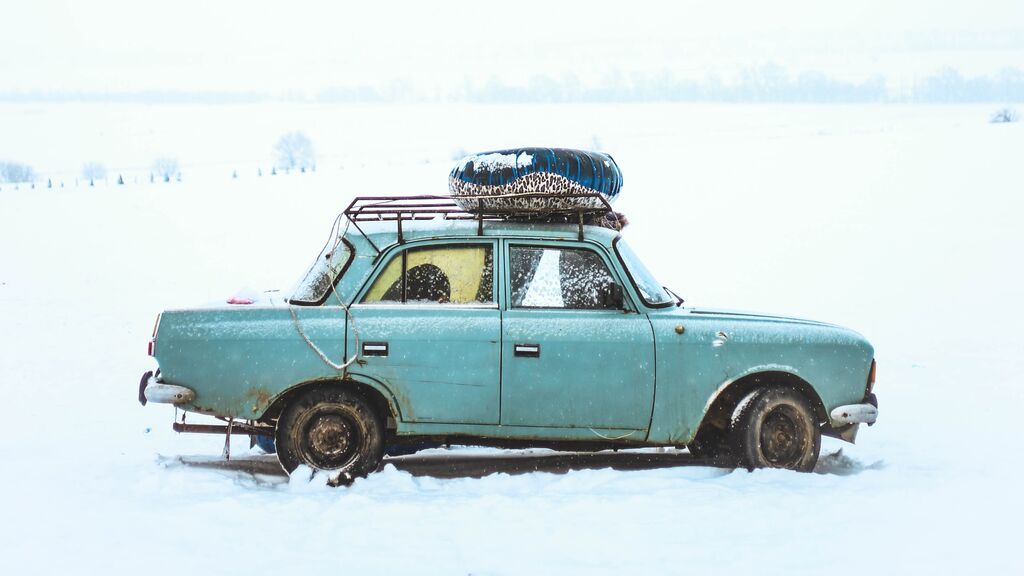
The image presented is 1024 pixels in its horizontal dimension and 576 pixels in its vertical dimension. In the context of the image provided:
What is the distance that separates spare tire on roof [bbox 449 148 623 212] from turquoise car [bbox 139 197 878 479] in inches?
6.5

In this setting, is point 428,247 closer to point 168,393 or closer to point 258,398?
point 258,398

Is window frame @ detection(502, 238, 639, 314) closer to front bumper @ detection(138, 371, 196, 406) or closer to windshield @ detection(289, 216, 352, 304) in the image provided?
windshield @ detection(289, 216, 352, 304)

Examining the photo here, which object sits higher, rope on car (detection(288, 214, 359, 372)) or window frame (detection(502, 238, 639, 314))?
window frame (detection(502, 238, 639, 314))

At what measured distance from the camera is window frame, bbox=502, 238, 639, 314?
6438mm

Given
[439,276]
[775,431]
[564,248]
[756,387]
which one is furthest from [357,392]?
[775,431]

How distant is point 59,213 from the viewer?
94.3 feet

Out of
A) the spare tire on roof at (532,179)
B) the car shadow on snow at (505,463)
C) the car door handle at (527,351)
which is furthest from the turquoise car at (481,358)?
the car shadow on snow at (505,463)

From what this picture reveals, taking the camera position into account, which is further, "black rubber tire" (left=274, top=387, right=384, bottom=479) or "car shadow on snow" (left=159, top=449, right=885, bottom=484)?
"car shadow on snow" (left=159, top=449, right=885, bottom=484)

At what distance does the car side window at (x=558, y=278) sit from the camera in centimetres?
648

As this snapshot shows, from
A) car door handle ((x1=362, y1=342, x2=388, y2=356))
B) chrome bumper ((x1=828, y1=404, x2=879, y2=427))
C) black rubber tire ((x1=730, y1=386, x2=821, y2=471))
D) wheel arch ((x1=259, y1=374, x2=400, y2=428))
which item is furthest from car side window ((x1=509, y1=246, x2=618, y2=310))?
chrome bumper ((x1=828, y1=404, x2=879, y2=427))

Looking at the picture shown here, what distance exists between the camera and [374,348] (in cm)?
631

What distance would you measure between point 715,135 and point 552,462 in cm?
4187

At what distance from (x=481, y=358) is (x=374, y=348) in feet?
2.15

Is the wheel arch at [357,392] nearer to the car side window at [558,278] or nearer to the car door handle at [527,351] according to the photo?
the car door handle at [527,351]
